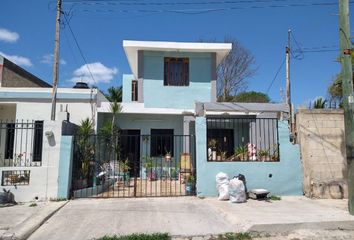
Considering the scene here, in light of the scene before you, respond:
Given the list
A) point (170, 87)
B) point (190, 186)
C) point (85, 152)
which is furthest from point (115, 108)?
point (190, 186)

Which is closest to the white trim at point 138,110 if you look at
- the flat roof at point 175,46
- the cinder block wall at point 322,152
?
the flat roof at point 175,46

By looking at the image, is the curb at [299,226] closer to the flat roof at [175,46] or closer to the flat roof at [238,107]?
the flat roof at [238,107]

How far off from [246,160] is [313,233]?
4.52 m

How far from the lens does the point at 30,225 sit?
744 cm

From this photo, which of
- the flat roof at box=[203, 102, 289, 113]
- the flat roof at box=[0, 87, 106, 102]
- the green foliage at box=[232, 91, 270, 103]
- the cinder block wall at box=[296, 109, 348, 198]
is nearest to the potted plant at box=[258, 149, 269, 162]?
the cinder block wall at box=[296, 109, 348, 198]

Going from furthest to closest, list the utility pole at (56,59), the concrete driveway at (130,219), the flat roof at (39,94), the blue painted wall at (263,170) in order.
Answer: the flat roof at (39,94), the utility pole at (56,59), the blue painted wall at (263,170), the concrete driveway at (130,219)

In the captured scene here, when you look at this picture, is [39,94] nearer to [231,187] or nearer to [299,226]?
[231,187]

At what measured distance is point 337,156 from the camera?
11.3m

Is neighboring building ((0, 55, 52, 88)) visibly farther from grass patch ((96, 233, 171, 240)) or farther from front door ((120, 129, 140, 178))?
grass patch ((96, 233, 171, 240))

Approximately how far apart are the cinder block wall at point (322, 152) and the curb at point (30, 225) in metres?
8.02

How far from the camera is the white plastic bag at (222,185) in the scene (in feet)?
34.3

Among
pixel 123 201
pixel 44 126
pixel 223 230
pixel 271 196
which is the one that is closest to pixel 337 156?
pixel 271 196

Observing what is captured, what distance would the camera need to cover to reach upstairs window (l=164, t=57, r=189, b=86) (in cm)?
1800

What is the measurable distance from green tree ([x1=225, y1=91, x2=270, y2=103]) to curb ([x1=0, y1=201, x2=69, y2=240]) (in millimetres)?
24720
